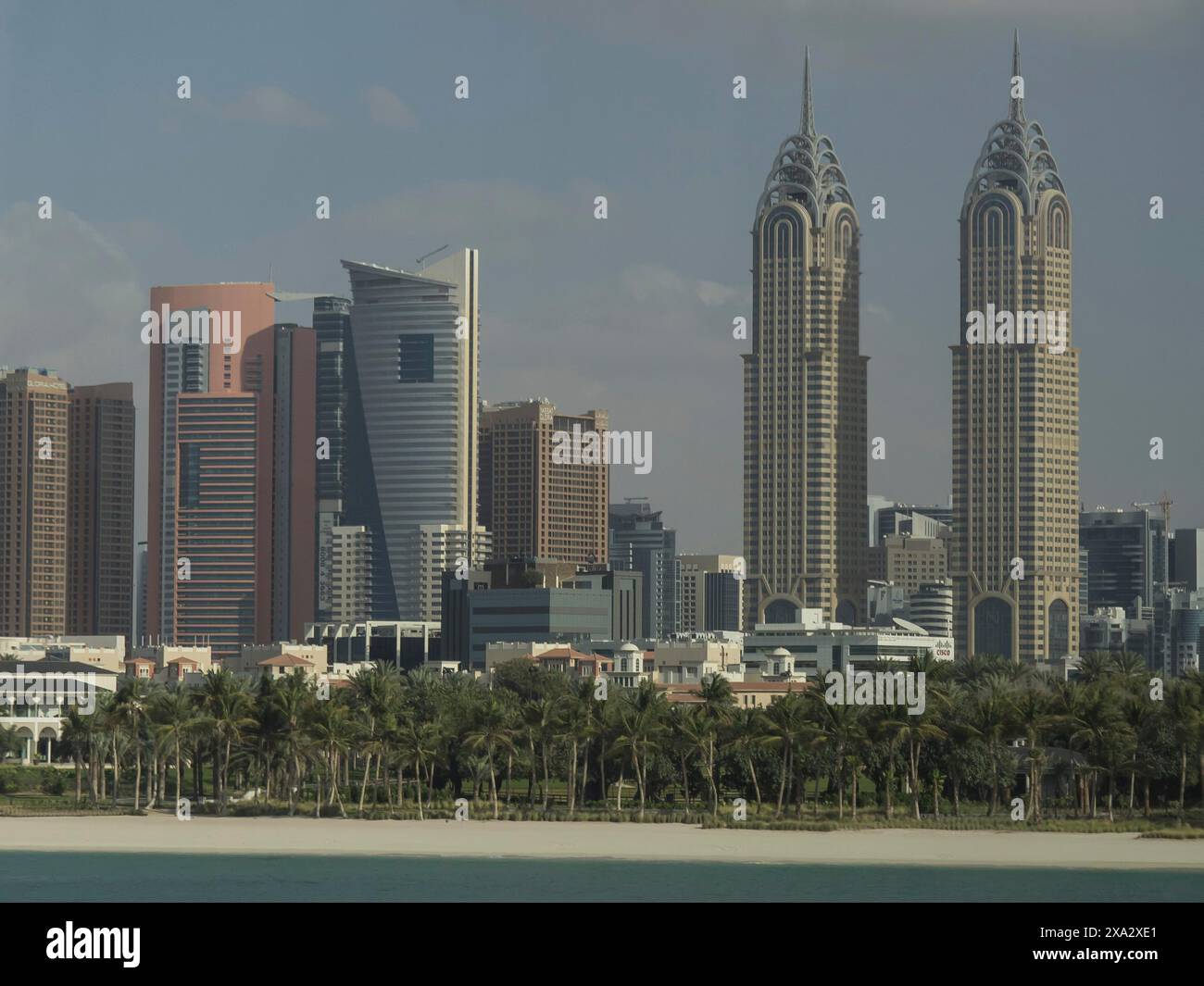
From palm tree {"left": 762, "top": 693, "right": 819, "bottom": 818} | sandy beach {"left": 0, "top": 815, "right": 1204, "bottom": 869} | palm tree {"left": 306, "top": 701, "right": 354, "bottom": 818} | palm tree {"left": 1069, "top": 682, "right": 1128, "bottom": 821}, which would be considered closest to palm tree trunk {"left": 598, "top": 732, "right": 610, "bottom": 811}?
sandy beach {"left": 0, "top": 815, "right": 1204, "bottom": 869}

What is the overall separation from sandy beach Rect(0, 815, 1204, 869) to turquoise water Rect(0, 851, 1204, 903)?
1.25 m

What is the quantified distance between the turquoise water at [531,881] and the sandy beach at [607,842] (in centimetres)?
125

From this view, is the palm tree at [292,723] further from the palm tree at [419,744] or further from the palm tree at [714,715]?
the palm tree at [714,715]

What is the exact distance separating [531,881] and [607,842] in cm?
941

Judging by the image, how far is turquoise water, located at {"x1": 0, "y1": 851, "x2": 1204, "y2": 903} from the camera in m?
70.0

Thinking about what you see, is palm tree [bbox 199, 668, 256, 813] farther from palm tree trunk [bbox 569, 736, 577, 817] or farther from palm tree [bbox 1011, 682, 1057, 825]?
palm tree [bbox 1011, 682, 1057, 825]

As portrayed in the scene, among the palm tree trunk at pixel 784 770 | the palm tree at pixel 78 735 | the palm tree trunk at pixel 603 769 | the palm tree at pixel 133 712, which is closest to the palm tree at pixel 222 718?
the palm tree at pixel 133 712

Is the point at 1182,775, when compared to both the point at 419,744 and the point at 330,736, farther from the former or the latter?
the point at 330,736

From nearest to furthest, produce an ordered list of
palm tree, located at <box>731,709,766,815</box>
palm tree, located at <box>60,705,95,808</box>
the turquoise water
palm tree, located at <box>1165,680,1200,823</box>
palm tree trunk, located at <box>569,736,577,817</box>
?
1. the turquoise water
2. palm tree, located at <box>1165,680,1200,823</box>
3. palm tree, located at <box>731,709,766,815</box>
4. palm tree trunk, located at <box>569,736,577,817</box>
5. palm tree, located at <box>60,705,95,808</box>

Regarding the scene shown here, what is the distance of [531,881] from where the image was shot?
73562 millimetres

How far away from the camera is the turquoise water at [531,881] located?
7000 centimetres

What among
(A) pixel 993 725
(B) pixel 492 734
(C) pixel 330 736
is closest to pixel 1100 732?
(A) pixel 993 725

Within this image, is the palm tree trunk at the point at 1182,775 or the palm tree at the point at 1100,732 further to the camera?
the palm tree at the point at 1100,732
